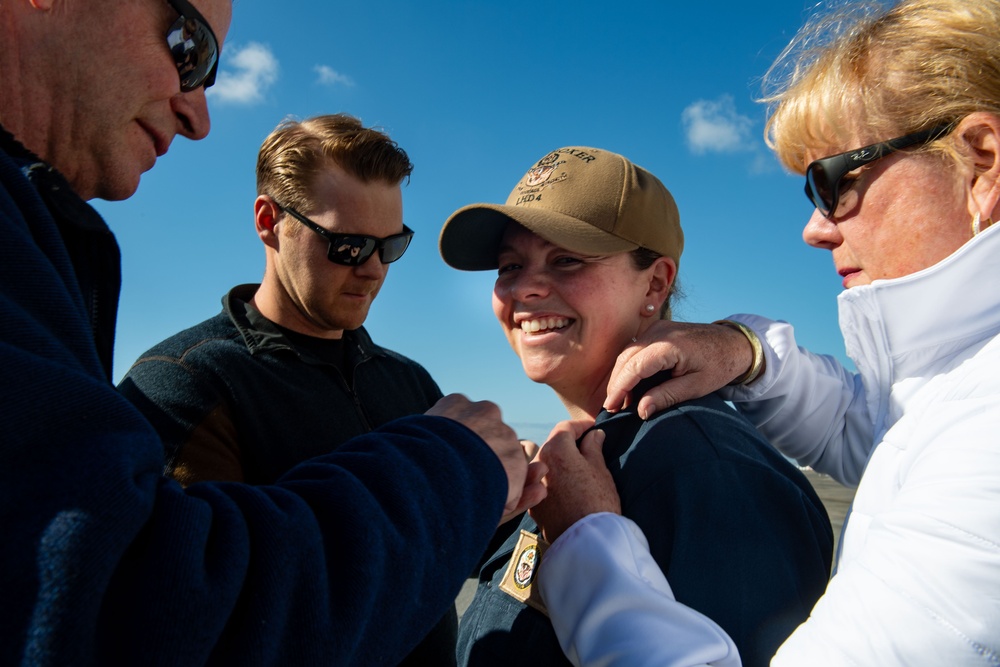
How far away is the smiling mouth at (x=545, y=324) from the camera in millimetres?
2334

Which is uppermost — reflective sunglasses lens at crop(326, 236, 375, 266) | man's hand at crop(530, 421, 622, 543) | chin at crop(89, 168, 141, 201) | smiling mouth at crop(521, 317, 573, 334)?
reflective sunglasses lens at crop(326, 236, 375, 266)

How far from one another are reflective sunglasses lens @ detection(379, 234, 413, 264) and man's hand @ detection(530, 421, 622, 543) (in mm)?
2004

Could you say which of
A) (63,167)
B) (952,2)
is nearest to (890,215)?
(952,2)

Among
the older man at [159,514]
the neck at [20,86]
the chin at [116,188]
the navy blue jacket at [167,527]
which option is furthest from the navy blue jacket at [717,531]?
the neck at [20,86]

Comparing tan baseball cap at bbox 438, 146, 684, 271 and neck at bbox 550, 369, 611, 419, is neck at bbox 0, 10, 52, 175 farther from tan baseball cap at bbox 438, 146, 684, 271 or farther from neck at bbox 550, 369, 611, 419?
neck at bbox 550, 369, 611, 419

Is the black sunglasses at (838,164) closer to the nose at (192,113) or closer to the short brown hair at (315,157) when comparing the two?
the nose at (192,113)

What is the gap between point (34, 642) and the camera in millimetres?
721

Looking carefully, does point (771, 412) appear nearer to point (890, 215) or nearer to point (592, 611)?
point (890, 215)

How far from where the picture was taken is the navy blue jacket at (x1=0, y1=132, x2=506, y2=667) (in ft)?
2.42

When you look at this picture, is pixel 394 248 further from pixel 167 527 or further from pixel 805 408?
pixel 167 527

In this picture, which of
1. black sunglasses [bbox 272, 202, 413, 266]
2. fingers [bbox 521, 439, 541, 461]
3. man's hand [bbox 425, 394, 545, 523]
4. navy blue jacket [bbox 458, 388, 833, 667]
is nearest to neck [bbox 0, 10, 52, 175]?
man's hand [bbox 425, 394, 545, 523]

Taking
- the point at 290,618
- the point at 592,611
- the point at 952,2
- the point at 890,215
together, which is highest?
the point at 952,2

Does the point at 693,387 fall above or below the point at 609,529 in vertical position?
above

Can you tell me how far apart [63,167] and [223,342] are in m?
1.09
